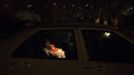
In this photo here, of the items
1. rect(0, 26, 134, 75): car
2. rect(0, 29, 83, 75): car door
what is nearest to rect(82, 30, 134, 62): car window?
rect(0, 26, 134, 75): car

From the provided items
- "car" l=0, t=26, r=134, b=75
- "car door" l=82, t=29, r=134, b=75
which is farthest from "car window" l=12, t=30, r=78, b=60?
"car door" l=82, t=29, r=134, b=75

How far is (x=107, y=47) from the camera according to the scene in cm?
515

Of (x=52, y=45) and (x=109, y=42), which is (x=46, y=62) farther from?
(x=109, y=42)

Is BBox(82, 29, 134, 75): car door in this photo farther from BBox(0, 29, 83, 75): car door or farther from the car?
BBox(0, 29, 83, 75): car door

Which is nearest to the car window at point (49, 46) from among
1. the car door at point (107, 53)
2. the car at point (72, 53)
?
the car at point (72, 53)

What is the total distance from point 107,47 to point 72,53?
0.53 m

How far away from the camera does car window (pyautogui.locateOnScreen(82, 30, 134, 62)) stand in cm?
507

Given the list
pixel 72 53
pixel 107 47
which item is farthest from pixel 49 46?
pixel 107 47

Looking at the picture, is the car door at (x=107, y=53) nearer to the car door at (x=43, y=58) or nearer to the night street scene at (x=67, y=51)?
the night street scene at (x=67, y=51)

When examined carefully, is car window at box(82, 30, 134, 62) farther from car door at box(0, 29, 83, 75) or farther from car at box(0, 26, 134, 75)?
car door at box(0, 29, 83, 75)

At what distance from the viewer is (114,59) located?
507 cm

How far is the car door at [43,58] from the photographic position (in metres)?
5.03

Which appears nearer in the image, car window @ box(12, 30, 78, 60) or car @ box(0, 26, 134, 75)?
car @ box(0, 26, 134, 75)

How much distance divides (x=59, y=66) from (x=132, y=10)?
93.3 feet
